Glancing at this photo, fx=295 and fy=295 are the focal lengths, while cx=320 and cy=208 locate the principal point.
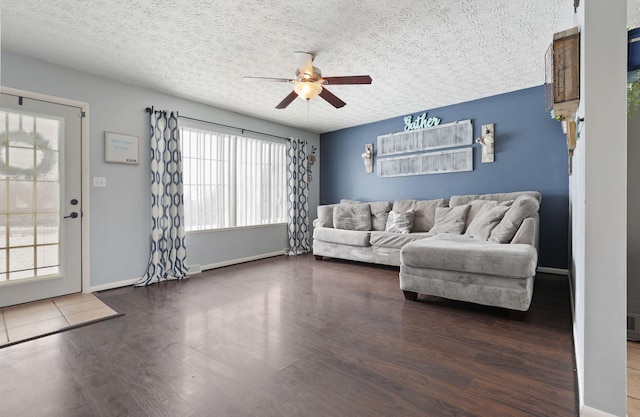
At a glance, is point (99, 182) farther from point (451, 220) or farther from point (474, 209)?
point (474, 209)

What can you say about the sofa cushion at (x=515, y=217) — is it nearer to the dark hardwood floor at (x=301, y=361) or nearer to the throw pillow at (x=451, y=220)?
the dark hardwood floor at (x=301, y=361)

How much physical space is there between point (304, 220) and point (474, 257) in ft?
12.7

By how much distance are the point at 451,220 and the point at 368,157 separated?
7.10ft

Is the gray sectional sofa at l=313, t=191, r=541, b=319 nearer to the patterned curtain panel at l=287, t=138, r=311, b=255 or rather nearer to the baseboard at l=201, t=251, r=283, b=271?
the patterned curtain panel at l=287, t=138, r=311, b=255

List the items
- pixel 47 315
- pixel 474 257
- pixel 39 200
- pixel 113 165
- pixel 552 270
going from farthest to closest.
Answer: pixel 552 270 → pixel 113 165 → pixel 39 200 → pixel 47 315 → pixel 474 257

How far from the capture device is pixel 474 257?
2627 mm

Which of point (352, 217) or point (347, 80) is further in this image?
point (352, 217)

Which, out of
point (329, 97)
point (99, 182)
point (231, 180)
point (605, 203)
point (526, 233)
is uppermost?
point (329, 97)

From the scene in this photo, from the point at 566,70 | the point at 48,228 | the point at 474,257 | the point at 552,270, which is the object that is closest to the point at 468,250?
the point at 474,257

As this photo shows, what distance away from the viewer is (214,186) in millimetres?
4789

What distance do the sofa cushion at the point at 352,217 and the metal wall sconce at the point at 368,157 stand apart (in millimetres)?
890

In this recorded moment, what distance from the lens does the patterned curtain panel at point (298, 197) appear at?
19.3 ft

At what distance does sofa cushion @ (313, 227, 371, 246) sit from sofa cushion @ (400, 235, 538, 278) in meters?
1.67

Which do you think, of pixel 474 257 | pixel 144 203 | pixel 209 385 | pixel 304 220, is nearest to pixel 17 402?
pixel 209 385
